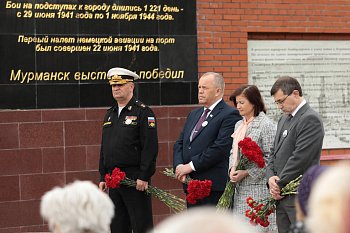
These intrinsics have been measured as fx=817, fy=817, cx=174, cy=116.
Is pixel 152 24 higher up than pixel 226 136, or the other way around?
pixel 152 24

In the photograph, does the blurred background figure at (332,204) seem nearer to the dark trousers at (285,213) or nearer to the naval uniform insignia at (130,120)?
the dark trousers at (285,213)

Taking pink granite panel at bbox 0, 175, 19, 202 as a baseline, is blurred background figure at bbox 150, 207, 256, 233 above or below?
above

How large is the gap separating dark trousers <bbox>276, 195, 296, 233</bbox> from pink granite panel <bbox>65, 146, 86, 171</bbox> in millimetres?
3353

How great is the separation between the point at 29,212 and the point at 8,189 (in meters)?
0.35

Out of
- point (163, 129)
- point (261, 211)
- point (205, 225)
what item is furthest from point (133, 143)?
point (205, 225)

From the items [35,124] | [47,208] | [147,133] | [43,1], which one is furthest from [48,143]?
[47,208]

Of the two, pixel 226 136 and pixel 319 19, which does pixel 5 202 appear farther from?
pixel 319 19

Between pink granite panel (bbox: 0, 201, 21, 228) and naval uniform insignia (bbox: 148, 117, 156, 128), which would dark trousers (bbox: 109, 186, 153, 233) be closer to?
naval uniform insignia (bbox: 148, 117, 156, 128)

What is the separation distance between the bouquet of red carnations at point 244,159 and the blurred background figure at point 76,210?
3267 millimetres

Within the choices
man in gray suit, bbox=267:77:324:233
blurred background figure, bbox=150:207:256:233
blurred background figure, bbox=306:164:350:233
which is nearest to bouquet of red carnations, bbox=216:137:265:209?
man in gray suit, bbox=267:77:324:233

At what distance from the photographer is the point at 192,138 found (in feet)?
24.2

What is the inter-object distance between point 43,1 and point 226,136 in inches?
126

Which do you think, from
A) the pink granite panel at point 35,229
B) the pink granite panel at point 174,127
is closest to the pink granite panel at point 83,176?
the pink granite panel at point 35,229

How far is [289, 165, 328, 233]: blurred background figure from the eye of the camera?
11.3 ft
